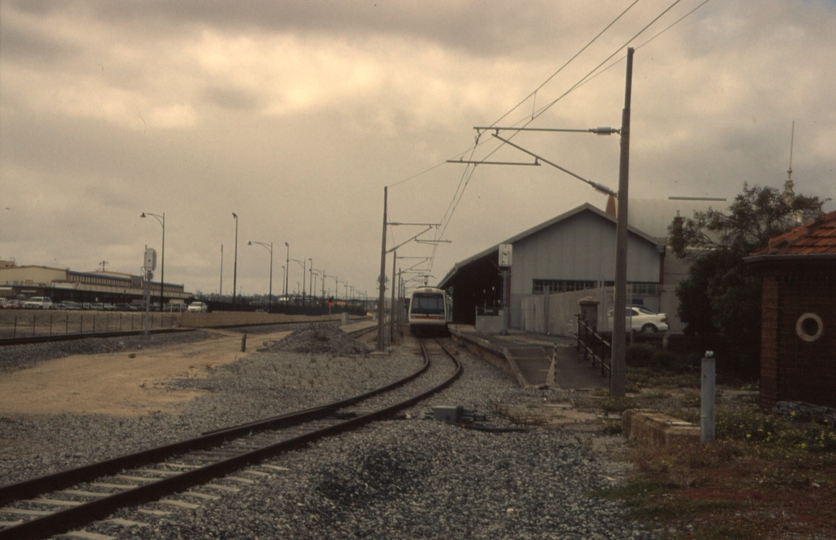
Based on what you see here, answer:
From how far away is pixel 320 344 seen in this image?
1436 inches

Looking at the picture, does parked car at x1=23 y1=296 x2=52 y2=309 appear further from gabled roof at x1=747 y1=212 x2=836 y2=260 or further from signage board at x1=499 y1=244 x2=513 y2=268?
gabled roof at x1=747 y1=212 x2=836 y2=260

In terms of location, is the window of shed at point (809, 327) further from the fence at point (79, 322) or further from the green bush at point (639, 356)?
the fence at point (79, 322)

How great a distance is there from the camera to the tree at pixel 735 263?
21703 millimetres

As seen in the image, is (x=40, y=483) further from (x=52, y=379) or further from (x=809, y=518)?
(x=52, y=379)

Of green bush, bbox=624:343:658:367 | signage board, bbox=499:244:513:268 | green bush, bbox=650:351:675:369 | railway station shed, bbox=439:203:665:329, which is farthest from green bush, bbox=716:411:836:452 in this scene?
railway station shed, bbox=439:203:665:329

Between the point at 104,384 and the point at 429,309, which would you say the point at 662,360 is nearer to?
the point at 104,384

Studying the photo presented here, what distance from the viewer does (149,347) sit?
119 ft

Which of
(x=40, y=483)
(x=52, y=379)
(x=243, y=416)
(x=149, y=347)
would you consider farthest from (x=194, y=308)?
(x=40, y=483)

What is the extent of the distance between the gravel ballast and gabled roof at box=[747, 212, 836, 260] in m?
4.49

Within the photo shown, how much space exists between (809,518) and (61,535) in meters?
5.74

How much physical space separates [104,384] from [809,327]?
1538 centimetres

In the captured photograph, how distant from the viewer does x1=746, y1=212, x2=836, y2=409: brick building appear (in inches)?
501

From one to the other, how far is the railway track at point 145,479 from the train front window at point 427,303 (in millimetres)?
42701

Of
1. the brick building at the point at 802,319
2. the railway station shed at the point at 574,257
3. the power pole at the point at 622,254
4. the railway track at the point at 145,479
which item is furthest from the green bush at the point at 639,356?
the railway station shed at the point at 574,257
